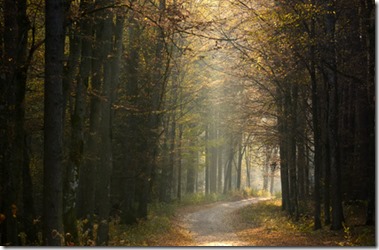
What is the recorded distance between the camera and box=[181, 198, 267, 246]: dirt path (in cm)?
1531

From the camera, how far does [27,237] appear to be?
1227 centimetres

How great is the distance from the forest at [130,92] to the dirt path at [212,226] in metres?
2.63

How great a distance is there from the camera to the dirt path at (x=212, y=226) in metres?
15.3

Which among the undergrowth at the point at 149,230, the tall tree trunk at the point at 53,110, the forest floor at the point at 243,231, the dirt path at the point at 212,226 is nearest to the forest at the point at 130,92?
the tall tree trunk at the point at 53,110

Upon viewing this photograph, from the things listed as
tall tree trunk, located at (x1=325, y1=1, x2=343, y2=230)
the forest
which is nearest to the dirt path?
the forest

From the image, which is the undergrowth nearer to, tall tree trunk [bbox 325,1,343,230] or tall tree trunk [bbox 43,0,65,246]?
tall tree trunk [bbox 43,0,65,246]

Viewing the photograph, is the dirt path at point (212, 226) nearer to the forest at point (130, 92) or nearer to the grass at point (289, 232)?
the grass at point (289, 232)

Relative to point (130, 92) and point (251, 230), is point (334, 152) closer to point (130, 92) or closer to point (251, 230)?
point (251, 230)

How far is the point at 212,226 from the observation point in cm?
2117

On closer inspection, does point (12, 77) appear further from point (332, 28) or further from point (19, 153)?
point (332, 28)

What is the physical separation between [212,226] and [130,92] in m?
7.39

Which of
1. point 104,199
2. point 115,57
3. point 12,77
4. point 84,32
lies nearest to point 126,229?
point 104,199

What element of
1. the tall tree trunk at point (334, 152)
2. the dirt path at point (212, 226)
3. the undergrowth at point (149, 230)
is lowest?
the dirt path at point (212, 226)

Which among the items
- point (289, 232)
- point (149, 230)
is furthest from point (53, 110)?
point (289, 232)
